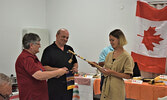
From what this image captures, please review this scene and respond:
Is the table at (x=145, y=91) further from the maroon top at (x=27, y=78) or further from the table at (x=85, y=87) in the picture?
the maroon top at (x=27, y=78)

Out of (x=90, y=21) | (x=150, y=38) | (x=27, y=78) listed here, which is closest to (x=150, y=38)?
(x=150, y=38)

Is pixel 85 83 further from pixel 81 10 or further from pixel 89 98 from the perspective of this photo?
pixel 81 10

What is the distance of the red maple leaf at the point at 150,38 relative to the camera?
375 cm

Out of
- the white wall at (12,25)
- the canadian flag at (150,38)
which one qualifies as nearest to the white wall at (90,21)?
the canadian flag at (150,38)

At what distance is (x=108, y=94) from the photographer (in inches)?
82.2

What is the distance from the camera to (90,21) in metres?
4.70

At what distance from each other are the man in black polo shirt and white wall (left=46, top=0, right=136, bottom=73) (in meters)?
1.95

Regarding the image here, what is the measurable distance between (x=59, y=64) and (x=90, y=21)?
2356 mm

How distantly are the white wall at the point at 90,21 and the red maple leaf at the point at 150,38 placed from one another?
1.15 feet

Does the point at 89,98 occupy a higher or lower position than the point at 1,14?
lower

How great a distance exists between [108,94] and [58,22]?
11.4ft

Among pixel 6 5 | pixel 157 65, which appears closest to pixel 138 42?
pixel 157 65

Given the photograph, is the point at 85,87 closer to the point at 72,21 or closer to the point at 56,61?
the point at 56,61

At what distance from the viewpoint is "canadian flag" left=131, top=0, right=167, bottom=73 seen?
3.70 meters
